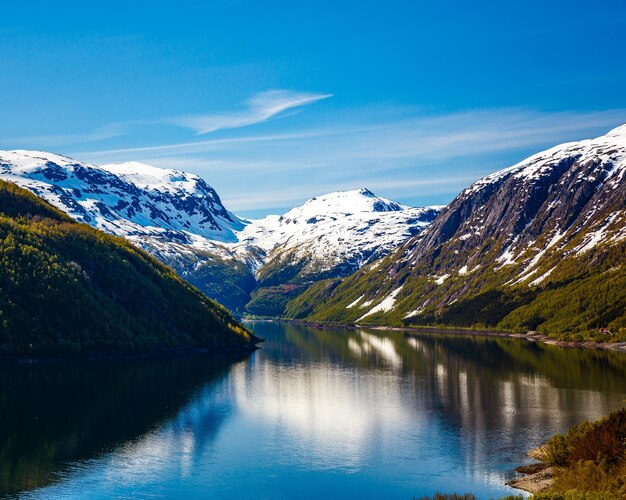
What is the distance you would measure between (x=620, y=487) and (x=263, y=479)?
4088cm

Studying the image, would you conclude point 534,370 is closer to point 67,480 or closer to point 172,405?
point 172,405

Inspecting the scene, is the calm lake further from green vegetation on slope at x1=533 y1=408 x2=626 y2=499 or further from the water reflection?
green vegetation on slope at x1=533 y1=408 x2=626 y2=499

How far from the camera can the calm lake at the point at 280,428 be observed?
3285 inches

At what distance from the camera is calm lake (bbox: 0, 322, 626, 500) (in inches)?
3285

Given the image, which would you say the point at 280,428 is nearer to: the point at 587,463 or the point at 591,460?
the point at 591,460

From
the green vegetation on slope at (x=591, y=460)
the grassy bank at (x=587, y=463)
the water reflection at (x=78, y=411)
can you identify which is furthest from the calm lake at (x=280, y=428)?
the green vegetation on slope at (x=591, y=460)

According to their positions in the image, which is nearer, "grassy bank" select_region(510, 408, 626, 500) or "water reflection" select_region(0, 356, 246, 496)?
"grassy bank" select_region(510, 408, 626, 500)

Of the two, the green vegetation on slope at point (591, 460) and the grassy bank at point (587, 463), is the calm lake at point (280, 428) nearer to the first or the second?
the grassy bank at point (587, 463)

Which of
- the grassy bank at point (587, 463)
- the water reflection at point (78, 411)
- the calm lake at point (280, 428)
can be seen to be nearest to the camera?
the grassy bank at point (587, 463)

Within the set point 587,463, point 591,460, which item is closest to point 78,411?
point 591,460

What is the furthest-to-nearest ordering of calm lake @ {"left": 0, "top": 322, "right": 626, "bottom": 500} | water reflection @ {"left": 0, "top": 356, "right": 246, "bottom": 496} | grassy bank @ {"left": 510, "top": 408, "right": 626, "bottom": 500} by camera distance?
1. water reflection @ {"left": 0, "top": 356, "right": 246, "bottom": 496}
2. calm lake @ {"left": 0, "top": 322, "right": 626, "bottom": 500}
3. grassy bank @ {"left": 510, "top": 408, "right": 626, "bottom": 500}

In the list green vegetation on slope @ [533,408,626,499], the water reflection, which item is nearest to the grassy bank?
green vegetation on slope @ [533,408,626,499]

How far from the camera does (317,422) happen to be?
119m

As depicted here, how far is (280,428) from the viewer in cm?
11569
